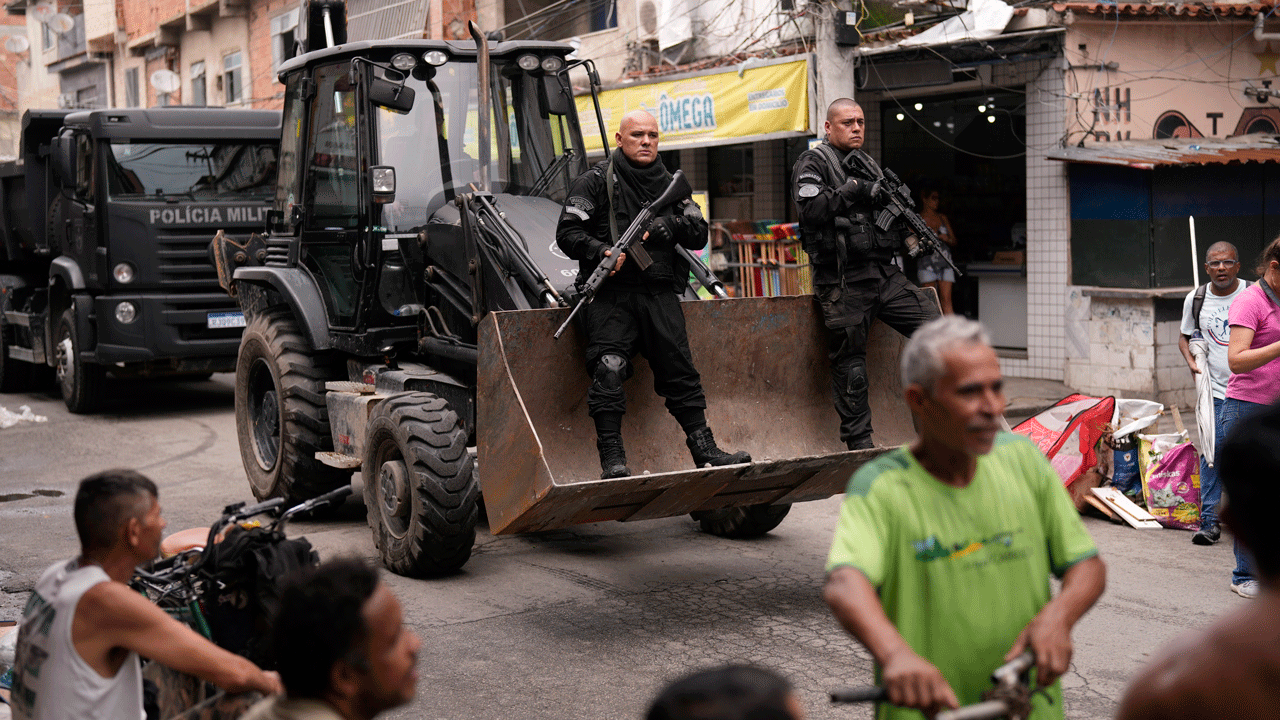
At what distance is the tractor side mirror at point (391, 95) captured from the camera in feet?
22.6

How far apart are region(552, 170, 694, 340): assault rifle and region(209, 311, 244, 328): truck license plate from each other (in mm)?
7378

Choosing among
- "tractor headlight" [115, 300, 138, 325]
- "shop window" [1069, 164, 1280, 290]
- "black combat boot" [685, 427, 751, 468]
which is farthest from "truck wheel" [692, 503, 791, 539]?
"tractor headlight" [115, 300, 138, 325]

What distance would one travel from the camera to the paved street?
5.05 metres

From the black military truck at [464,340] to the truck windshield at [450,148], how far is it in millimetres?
12

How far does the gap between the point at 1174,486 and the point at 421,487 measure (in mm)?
4497

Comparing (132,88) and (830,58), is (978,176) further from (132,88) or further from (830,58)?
(132,88)

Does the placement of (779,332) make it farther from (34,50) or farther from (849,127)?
(34,50)

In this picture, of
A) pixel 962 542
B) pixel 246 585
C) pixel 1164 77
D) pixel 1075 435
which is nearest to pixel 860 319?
pixel 1075 435

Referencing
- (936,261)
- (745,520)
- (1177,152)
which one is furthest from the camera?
(936,261)

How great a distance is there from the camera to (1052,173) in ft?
39.7

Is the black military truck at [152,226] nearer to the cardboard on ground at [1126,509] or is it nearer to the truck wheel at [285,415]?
the truck wheel at [285,415]

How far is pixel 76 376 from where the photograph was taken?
12820mm

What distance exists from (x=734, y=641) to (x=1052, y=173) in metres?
7.99

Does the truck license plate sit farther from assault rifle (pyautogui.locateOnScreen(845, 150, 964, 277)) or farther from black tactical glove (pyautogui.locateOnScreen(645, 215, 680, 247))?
assault rifle (pyautogui.locateOnScreen(845, 150, 964, 277))
